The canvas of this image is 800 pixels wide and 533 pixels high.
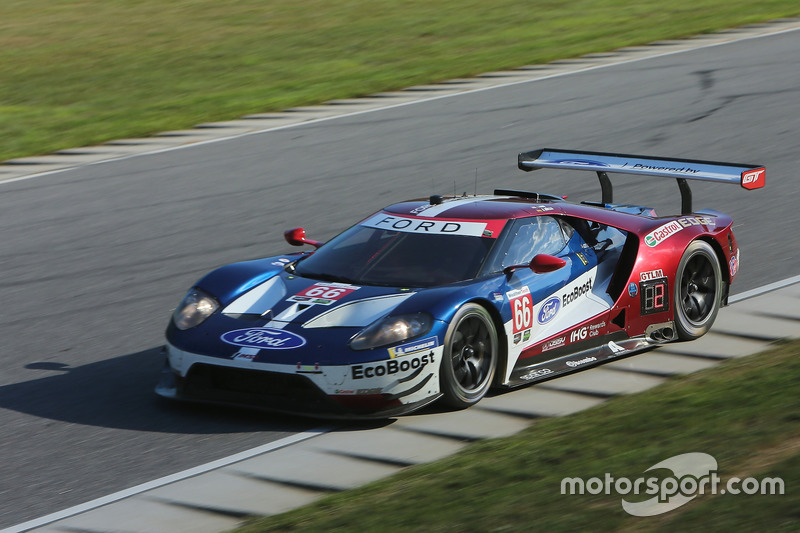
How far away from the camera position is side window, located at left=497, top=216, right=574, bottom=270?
7289 millimetres

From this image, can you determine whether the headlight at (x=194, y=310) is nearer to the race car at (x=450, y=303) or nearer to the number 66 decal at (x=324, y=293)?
the race car at (x=450, y=303)

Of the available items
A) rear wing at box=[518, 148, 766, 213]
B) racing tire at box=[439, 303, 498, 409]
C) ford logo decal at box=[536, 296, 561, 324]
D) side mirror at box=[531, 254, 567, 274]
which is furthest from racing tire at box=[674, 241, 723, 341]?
racing tire at box=[439, 303, 498, 409]

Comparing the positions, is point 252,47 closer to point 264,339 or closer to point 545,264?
point 545,264

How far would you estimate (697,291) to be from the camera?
831 centimetres

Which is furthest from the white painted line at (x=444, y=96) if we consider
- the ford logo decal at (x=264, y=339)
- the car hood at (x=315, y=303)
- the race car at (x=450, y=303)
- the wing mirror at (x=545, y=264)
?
the wing mirror at (x=545, y=264)

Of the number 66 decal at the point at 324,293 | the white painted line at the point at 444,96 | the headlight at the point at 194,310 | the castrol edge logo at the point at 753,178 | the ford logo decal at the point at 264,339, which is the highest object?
the white painted line at the point at 444,96

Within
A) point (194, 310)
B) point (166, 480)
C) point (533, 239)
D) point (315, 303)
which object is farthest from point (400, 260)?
point (166, 480)

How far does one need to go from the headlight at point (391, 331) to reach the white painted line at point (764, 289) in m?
3.50

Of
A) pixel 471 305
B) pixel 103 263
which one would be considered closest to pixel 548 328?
pixel 471 305

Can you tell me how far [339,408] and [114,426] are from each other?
130 centimetres

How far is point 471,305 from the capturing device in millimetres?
6684

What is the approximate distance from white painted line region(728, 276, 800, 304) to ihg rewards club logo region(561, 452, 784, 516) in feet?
13.7

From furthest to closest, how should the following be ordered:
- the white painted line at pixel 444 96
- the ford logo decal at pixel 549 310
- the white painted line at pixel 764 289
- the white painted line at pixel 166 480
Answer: the white painted line at pixel 444 96
the white painted line at pixel 764 289
the ford logo decal at pixel 549 310
the white painted line at pixel 166 480

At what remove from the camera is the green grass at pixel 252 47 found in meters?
16.0
